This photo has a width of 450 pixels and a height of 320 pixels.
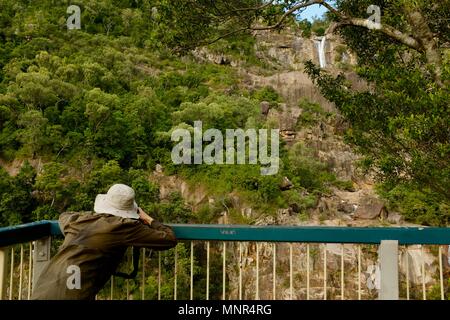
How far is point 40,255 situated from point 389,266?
1690 mm

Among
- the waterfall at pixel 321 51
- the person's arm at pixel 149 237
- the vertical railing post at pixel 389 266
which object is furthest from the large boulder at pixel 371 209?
the person's arm at pixel 149 237

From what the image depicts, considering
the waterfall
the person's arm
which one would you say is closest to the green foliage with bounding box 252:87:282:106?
the waterfall

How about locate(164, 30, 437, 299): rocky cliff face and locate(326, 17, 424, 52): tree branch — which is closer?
locate(326, 17, 424, 52): tree branch

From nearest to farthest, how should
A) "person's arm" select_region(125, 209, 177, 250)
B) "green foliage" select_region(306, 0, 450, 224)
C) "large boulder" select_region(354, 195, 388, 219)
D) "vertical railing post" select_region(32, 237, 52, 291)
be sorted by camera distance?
"person's arm" select_region(125, 209, 177, 250), "vertical railing post" select_region(32, 237, 52, 291), "green foliage" select_region(306, 0, 450, 224), "large boulder" select_region(354, 195, 388, 219)

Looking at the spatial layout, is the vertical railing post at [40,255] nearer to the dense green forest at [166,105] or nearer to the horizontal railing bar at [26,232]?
the horizontal railing bar at [26,232]

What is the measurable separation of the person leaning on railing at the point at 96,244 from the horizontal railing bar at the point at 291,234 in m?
0.15

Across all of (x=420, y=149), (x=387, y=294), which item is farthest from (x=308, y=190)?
(x=387, y=294)

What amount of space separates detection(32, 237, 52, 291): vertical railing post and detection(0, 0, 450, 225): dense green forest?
3488mm

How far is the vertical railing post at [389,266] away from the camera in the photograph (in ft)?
5.96

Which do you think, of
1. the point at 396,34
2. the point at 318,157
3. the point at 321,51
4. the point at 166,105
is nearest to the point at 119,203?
the point at 396,34

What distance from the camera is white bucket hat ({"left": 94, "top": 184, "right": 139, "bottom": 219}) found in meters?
1.97

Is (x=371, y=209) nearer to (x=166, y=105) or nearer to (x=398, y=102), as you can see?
(x=166, y=105)

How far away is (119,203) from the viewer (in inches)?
77.5

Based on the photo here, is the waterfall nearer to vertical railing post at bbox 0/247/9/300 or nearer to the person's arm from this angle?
the person's arm
